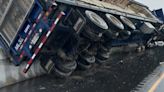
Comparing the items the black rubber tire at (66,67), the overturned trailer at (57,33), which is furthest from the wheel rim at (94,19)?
→ the black rubber tire at (66,67)

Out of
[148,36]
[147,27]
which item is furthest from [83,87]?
[148,36]

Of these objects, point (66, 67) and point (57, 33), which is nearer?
point (57, 33)

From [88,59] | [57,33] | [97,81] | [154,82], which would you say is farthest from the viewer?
[88,59]

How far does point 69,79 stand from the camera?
1235cm

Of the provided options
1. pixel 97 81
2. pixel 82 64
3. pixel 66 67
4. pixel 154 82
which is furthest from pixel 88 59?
pixel 154 82

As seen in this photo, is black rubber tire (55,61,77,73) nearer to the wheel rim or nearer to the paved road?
the wheel rim

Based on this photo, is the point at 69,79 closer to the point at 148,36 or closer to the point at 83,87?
the point at 83,87

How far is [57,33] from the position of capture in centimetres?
1198

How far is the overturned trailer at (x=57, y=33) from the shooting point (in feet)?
33.8

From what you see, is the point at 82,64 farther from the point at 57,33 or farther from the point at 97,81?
the point at 57,33

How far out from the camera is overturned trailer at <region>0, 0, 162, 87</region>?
10289 millimetres

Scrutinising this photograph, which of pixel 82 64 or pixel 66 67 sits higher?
pixel 66 67

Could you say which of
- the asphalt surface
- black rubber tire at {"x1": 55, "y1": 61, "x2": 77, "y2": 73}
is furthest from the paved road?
black rubber tire at {"x1": 55, "y1": 61, "x2": 77, "y2": 73}

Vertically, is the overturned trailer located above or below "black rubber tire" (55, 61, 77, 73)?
above
